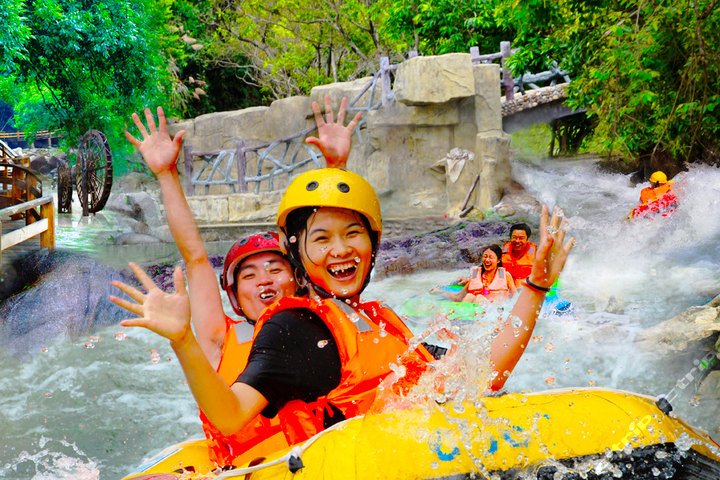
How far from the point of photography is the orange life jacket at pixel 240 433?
1.50 m

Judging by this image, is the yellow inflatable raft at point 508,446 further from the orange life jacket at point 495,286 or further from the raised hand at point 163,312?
the orange life jacket at point 495,286

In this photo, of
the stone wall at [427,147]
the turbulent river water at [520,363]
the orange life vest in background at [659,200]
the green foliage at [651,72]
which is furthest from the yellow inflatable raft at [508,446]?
the stone wall at [427,147]

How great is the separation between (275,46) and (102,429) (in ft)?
31.8

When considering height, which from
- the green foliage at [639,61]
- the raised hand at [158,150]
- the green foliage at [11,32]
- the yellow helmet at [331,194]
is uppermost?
the green foliage at [11,32]

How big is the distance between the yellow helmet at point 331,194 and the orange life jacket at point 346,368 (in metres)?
0.22

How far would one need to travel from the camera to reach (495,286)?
17.0ft

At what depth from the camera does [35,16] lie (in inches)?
295

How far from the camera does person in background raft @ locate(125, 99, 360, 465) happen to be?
1.61m

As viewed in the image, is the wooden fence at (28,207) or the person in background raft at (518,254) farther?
the wooden fence at (28,207)

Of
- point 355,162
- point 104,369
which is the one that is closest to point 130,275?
point 104,369

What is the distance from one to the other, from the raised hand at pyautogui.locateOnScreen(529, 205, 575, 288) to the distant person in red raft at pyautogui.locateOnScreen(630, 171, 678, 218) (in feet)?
22.4

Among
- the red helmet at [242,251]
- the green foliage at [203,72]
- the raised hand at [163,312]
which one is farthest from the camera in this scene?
the green foliage at [203,72]

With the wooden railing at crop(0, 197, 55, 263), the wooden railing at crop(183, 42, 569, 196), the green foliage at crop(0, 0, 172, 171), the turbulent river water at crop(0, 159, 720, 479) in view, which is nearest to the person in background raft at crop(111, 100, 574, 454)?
the turbulent river water at crop(0, 159, 720, 479)

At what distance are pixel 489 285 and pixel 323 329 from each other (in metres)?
3.92
